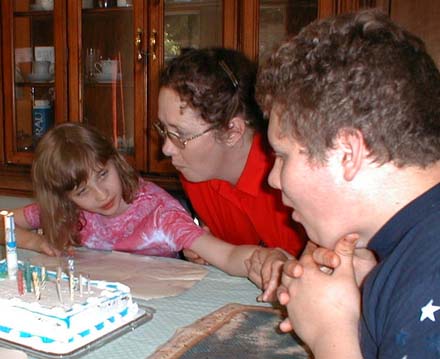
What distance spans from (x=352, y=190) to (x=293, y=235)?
80 cm

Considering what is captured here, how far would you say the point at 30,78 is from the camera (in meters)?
2.59

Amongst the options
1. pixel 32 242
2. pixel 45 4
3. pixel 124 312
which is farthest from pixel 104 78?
pixel 124 312

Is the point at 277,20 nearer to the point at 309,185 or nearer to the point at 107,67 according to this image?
the point at 107,67

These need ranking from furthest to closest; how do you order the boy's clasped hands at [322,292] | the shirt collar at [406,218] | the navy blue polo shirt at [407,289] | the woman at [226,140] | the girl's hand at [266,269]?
the woman at [226,140] → the girl's hand at [266,269] → the boy's clasped hands at [322,292] → the shirt collar at [406,218] → the navy blue polo shirt at [407,289]

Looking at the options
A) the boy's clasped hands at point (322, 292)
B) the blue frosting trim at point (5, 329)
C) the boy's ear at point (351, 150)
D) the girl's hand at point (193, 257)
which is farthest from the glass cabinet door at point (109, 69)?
the boy's ear at point (351, 150)

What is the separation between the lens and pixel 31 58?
102 inches

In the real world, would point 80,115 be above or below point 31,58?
below

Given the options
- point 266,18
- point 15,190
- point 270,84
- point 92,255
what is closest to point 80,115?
point 15,190

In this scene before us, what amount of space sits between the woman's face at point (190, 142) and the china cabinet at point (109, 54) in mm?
683

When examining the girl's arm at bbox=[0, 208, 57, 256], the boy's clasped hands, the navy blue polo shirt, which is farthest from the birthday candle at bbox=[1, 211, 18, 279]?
the navy blue polo shirt

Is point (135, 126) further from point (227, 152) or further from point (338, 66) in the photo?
point (338, 66)

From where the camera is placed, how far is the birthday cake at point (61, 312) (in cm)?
89

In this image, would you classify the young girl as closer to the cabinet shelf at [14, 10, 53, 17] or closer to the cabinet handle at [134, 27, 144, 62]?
the cabinet handle at [134, 27, 144, 62]

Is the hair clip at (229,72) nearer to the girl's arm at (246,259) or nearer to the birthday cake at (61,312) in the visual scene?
the girl's arm at (246,259)
